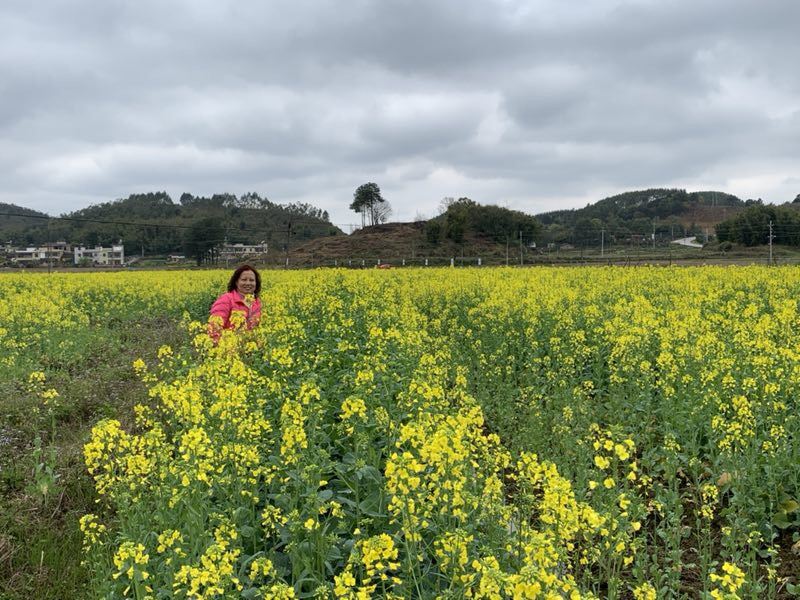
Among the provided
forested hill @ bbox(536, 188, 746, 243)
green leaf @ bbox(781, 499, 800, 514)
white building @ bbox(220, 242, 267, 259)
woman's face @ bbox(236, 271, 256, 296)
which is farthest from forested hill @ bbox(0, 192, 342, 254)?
green leaf @ bbox(781, 499, 800, 514)

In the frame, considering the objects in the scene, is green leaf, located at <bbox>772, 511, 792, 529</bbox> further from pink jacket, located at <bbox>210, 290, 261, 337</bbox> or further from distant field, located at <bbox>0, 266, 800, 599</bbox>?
pink jacket, located at <bbox>210, 290, 261, 337</bbox>

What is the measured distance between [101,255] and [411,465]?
302ft

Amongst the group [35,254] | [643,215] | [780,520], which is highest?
[643,215]

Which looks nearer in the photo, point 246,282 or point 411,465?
point 411,465

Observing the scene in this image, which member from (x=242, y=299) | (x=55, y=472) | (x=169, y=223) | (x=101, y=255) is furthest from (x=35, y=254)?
(x=55, y=472)

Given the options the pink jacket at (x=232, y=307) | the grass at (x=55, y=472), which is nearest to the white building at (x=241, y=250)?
the pink jacket at (x=232, y=307)

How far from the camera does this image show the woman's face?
10.3 m

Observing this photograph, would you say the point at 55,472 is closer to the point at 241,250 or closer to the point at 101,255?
the point at 241,250

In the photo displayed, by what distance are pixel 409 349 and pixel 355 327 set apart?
2.89 metres

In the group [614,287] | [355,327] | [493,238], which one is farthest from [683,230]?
[355,327]

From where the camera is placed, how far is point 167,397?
14.0 feet

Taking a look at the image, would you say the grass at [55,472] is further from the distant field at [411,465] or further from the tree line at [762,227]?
the tree line at [762,227]

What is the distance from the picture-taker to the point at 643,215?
11762 centimetres

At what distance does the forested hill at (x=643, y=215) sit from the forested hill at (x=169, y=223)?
3935 cm
